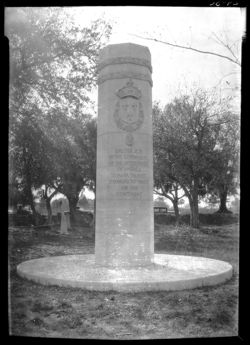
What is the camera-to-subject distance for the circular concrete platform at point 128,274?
21.8 ft

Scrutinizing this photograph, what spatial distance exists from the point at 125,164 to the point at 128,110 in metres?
1.17

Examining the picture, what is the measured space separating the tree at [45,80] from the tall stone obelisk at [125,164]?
81.5 inches

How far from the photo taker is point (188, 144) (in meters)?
19.9

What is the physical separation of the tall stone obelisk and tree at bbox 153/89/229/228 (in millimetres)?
10493

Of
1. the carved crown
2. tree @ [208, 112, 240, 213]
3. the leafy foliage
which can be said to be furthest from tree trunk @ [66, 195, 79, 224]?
the carved crown

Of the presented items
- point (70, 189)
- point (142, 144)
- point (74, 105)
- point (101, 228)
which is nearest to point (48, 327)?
point (101, 228)

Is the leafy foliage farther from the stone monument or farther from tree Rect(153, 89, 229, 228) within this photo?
the stone monument

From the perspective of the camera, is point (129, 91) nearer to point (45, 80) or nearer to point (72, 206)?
point (45, 80)

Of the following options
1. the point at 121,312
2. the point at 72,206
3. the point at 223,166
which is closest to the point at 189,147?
the point at 223,166

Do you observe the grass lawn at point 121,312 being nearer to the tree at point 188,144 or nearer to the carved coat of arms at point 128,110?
the carved coat of arms at point 128,110

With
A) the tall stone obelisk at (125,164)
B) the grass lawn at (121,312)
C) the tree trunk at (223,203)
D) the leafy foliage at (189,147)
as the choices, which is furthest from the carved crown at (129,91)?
the tree trunk at (223,203)

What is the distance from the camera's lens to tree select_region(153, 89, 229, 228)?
19.3m

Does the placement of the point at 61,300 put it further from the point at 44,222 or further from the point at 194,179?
the point at 194,179
